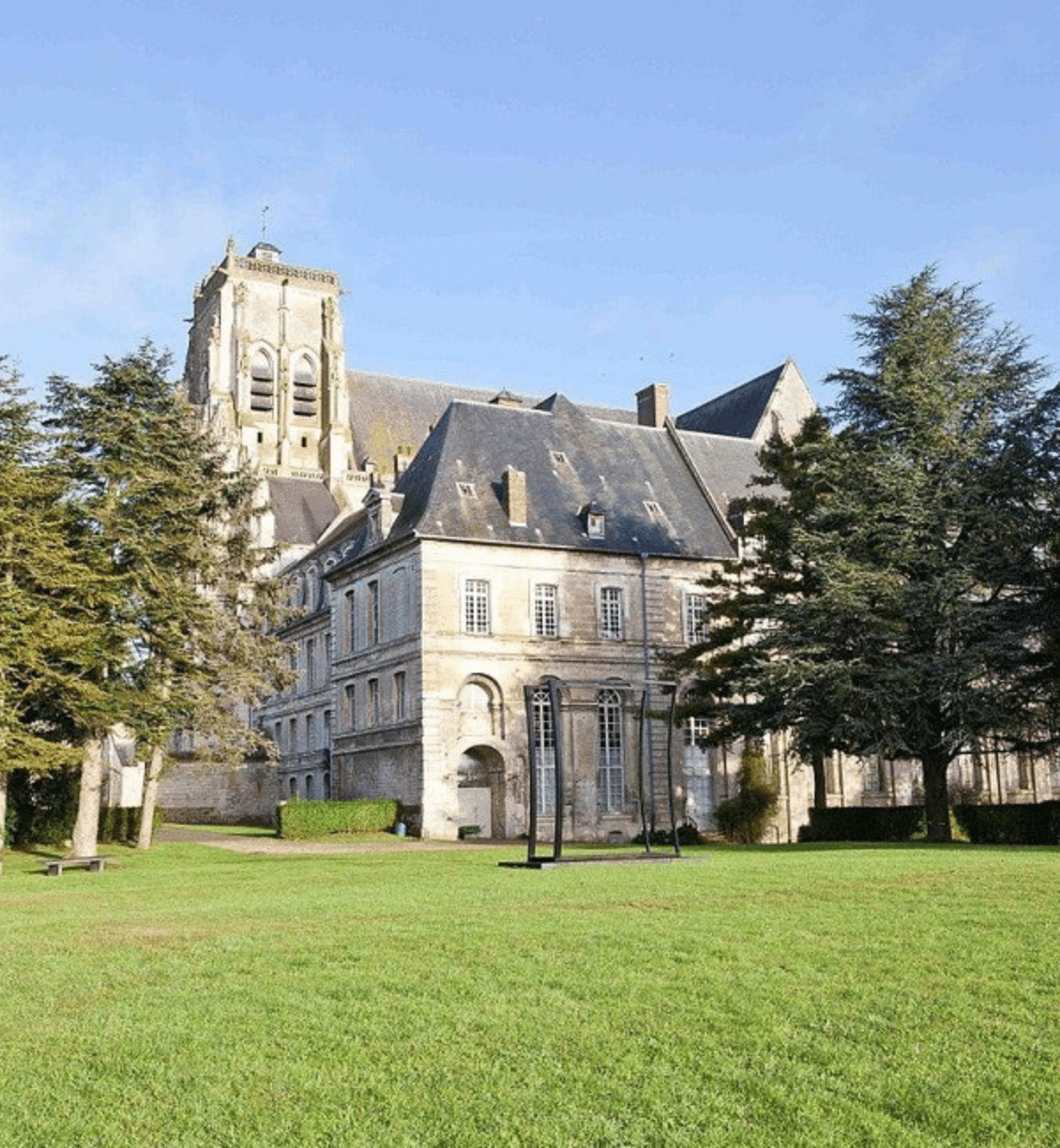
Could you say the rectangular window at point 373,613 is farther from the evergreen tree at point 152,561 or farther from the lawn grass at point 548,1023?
the lawn grass at point 548,1023

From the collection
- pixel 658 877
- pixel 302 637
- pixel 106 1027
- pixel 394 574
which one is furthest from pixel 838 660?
pixel 302 637

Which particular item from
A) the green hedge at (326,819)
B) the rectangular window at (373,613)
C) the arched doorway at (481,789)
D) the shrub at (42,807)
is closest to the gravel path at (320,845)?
the green hedge at (326,819)

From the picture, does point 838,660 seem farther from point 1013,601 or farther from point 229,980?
point 229,980

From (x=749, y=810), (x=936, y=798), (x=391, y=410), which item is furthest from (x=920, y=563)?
(x=391, y=410)

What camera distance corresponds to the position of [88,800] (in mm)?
28609

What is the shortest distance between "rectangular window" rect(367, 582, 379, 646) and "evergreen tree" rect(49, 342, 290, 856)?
28.5 feet

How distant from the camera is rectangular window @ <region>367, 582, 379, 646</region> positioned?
41.8m

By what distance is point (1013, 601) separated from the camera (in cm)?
2956

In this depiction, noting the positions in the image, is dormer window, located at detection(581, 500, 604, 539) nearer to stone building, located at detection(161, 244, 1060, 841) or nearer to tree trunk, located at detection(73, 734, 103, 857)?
stone building, located at detection(161, 244, 1060, 841)

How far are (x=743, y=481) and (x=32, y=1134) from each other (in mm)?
42846

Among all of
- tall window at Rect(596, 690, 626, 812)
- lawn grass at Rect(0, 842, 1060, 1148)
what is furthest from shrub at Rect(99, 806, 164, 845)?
lawn grass at Rect(0, 842, 1060, 1148)

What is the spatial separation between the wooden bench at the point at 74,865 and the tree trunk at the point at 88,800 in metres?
3.65

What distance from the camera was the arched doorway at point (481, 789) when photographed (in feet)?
125

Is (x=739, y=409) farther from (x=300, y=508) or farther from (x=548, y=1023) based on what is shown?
(x=548, y=1023)
